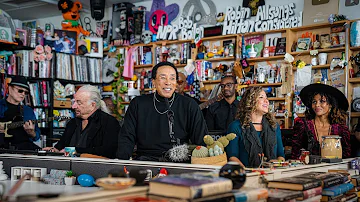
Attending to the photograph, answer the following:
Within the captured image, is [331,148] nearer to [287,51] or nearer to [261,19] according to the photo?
[287,51]

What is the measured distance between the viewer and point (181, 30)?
8648 mm

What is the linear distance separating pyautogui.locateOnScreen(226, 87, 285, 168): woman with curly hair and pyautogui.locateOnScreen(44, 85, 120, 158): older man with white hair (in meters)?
1.14

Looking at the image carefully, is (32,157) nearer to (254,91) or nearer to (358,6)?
(254,91)

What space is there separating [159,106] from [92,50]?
565 cm

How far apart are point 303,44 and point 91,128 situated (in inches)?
159

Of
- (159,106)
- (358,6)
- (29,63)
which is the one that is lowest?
(159,106)

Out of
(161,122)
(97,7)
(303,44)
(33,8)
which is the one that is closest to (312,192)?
(161,122)

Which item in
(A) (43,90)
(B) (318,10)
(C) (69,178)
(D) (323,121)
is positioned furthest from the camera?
(A) (43,90)

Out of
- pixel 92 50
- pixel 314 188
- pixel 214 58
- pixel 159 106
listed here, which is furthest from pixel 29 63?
pixel 314 188

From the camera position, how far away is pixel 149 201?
5.74 feet

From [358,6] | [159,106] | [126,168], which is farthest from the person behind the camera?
[358,6]

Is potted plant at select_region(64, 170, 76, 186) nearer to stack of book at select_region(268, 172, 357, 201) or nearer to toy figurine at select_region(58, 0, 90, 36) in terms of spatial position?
stack of book at select_region(268, 172, 357, 201)

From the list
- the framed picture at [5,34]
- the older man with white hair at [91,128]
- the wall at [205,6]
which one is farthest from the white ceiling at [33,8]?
the older man with white hair at [91,128]

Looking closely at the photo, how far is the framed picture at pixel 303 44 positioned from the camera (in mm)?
7230
